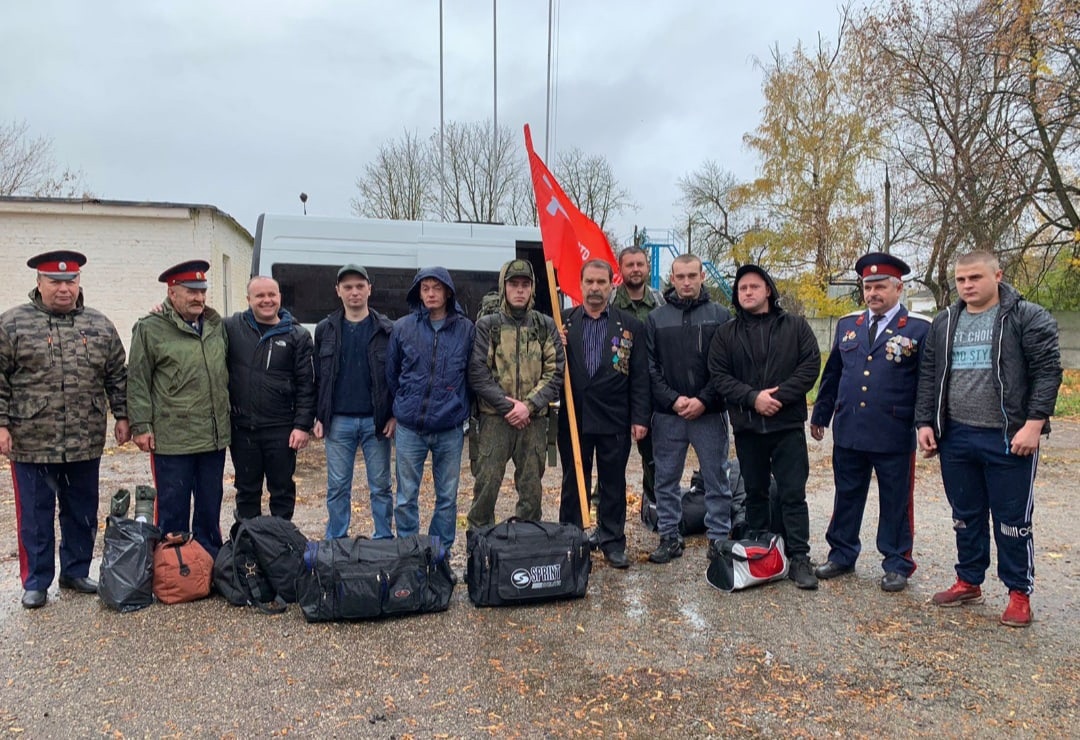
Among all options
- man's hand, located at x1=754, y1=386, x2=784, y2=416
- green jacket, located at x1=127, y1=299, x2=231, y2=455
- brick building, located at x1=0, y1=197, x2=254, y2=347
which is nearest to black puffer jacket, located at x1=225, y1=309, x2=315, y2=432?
green jacket, located at x1=127, y1=299, x2=231, y2=455

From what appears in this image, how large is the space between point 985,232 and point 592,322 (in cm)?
1584

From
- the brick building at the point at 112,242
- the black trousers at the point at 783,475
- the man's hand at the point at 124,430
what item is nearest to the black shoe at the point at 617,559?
the black trousers at the point at 783,475

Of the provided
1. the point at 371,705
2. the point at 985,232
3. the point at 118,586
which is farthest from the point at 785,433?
the point at 985,232

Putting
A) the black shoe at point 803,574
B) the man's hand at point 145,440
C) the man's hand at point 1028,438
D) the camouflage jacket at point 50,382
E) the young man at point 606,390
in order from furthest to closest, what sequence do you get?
the young man at point 606,390
the black shoe at point 803,574
the man's hand at point 145,440
the camouflage jacket at point 50,382
the man's hand at point 1028,438

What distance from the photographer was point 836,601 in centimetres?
436

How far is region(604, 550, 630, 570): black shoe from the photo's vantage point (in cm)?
492

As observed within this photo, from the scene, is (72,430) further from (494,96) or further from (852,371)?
(494,96)

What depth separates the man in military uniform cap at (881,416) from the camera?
449cm

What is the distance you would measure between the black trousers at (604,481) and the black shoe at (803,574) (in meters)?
1.09

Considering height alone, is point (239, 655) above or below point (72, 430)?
below

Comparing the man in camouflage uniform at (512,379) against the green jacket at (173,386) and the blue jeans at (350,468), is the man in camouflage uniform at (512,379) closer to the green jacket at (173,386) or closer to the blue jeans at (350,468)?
the blue jeans at (350,468)

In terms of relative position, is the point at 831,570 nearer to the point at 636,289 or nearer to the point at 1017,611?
the point at 1017,611

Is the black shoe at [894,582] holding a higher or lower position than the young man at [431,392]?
lower

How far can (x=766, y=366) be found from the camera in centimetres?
471
